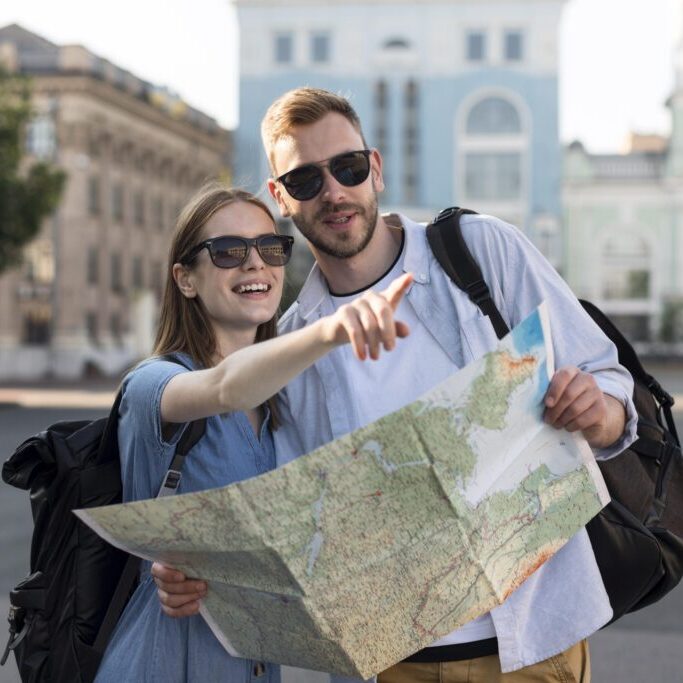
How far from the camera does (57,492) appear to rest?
8.15ft

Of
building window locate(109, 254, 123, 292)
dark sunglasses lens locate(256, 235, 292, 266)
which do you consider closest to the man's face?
dark sunglasses lens locate(256, 235, 292, 266)

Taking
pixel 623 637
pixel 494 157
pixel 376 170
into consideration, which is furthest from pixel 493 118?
pixel 376 170

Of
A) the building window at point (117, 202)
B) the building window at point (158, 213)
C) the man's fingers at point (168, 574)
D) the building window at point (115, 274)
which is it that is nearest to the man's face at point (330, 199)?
the man's fingers at point (168, 574)

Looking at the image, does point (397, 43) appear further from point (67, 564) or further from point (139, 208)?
point (67, 564)

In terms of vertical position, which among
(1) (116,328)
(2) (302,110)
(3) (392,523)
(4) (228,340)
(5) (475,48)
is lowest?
(1) (116,328)

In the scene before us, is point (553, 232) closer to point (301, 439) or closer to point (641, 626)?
point (641, 626)

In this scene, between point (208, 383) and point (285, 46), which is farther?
point (285, 46)

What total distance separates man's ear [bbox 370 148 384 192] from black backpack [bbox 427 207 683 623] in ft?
0.67

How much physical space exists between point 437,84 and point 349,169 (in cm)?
5696

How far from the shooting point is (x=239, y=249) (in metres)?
2.54

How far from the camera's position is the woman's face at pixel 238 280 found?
2.55m

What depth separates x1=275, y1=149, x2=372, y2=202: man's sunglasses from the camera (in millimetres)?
2646

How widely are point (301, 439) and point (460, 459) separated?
0.73 meters

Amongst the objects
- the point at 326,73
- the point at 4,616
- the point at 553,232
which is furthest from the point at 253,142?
the point at 4,616
